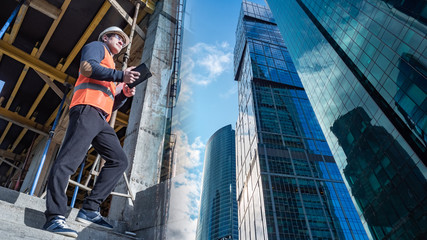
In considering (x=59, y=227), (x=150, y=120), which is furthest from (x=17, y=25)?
(x=59, y=227)

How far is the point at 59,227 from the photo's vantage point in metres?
1.79

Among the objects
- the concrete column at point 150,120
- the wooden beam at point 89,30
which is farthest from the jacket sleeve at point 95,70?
the wooden beam at point 89,30

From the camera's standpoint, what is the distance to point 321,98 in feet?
142

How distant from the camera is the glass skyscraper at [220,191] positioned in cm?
11319

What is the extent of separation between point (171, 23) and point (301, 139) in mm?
69293

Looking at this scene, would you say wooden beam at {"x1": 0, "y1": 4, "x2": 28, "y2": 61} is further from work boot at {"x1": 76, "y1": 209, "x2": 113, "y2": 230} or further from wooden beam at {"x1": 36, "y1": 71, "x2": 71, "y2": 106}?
work boot at {"x1": 76, "y1": 209, "x2": 113, "y2": 230}

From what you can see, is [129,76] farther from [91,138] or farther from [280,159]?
[280,159]

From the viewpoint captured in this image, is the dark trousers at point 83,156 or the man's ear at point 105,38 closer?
the dark trousers at point 83,156

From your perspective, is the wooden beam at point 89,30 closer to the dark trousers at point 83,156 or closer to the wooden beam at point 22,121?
the wooden beam at point 22,121

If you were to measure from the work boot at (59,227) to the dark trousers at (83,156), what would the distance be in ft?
0.17

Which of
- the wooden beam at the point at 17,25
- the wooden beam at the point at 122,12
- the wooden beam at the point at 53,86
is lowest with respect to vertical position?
the wooden beam at the point at 53,86

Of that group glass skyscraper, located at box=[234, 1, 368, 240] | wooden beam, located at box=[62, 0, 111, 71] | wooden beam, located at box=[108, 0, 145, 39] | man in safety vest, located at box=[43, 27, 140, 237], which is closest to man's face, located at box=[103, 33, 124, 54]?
man in safety vest, located at box=[43, 27, 140, 237]

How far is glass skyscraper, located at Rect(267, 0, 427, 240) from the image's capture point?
26297 millimetres

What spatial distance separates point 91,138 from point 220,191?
12856 centimetres
